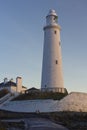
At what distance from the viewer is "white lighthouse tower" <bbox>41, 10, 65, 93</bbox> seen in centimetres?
3781

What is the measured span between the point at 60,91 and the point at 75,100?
4.93 m

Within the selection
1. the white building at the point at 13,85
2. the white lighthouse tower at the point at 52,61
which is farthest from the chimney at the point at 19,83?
the white lighthouse tower at the point at 52,61

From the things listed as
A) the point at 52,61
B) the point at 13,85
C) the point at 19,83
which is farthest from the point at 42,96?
the point at 13,85

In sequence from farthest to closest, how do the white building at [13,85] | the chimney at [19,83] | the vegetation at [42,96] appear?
the white building at [13,85] < the chimney at [19,83] < the vegetation at [42,96]

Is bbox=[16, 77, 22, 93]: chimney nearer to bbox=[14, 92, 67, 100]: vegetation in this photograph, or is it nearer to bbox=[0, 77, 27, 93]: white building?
bbox=[0, 77, 27, 93]: white building

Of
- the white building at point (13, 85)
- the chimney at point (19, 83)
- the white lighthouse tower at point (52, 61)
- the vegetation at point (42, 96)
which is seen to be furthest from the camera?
the white building at point (13, 85)

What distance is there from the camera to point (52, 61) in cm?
3819

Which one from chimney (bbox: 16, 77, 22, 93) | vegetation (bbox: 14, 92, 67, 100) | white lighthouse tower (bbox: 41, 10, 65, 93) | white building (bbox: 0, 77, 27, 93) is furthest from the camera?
white building (bbox: 0, 77, 27, 93)

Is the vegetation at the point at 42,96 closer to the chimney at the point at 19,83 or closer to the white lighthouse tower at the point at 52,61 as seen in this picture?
the white lighthouse tower at the point at 52,61

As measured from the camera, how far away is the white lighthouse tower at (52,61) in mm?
37812

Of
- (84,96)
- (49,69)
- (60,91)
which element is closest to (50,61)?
(49,69)

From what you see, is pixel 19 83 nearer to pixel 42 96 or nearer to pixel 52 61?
pixel 52 61

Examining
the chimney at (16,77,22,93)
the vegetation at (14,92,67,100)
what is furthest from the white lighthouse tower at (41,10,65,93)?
the chimney at (16,77,22,93)

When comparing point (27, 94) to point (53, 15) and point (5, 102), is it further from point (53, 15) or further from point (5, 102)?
point (53, 15)
